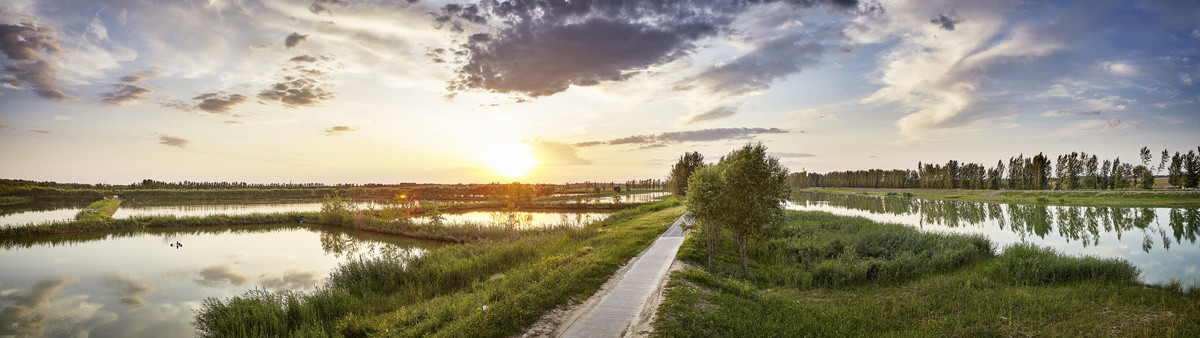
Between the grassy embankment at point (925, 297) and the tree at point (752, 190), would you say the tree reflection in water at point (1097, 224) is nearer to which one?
the grassy embankment at point (925, 297)

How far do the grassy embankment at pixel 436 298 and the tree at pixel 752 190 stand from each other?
497 centimetres

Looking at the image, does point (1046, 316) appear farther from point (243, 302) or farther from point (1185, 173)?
point (1185, 173)

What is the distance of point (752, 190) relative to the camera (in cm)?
1655

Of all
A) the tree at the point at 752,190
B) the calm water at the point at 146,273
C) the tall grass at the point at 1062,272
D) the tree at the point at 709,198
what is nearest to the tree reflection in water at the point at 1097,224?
the tall grass at the point at 1062,272

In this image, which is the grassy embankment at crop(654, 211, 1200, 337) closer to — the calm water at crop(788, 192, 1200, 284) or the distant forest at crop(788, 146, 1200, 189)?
the calm water at crop(788, 192, 1200, 284)

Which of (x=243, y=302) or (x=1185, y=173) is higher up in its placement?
(x=1185, y=173)

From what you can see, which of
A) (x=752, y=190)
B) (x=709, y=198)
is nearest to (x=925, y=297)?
(x=752, y=190)

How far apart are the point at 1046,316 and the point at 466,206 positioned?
65276 mm

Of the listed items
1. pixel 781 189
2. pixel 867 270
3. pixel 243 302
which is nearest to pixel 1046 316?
pixel 867 270

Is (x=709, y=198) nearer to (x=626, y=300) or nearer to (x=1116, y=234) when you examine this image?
(x=626, y=300)

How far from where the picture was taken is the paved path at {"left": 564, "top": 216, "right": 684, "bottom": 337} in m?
9.72

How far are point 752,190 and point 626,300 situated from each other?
7.42 meters

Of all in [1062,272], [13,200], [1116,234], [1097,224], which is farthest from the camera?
[13,200]

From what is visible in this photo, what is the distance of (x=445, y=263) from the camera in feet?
67.3
